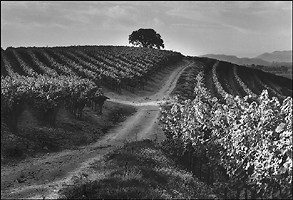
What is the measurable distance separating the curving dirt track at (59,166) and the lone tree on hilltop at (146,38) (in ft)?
301

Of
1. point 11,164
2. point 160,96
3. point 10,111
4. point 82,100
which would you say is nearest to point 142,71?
point 160,96

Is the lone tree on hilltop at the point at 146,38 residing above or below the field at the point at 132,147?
above

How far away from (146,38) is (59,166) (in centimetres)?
10903

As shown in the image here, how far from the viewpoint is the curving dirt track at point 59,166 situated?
56.0 ft

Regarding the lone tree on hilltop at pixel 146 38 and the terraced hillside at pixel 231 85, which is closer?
the terraced hillside at pixel 231 85

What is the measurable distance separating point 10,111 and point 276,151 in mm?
21456

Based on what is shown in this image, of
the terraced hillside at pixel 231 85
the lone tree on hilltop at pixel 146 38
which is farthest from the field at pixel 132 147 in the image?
the lone tree on hilltop at pixel 146 38

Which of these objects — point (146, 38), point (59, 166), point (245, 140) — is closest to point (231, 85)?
point (146, 38)

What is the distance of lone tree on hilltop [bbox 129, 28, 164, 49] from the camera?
415ft

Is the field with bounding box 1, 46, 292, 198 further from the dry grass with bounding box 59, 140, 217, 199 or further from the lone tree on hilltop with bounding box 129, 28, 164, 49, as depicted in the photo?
the lone tree on hilltop with bounding box 129, 28, 164, 49

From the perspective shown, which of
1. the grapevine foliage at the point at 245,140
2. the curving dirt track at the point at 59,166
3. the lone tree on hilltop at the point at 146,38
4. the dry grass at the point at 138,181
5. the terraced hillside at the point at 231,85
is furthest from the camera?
the lone tree on hilltop at the point at 146,38

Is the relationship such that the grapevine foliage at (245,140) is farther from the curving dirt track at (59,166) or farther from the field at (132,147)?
the curving dirt track at (59,166)

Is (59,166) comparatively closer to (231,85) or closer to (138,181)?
(138,181)

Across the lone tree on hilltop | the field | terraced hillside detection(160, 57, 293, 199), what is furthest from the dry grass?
the lone tree on hilltop
